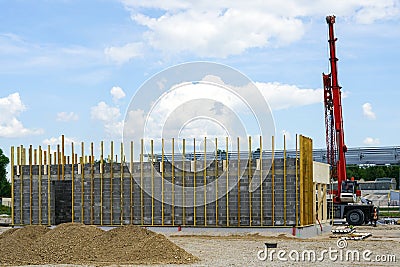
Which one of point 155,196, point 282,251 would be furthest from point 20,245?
point 155,196

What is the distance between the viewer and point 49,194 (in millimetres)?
27953

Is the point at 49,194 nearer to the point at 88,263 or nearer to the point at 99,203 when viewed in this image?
the point at 99,203

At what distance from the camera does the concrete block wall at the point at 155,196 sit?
24.5 meters

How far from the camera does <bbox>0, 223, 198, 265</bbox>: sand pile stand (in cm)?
1633

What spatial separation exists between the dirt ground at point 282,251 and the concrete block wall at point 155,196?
1.19 m

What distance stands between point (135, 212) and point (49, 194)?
4080 millimetres

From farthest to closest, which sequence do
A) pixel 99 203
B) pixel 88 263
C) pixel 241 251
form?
pixel 99 203 → pixel 241 251 → pixel 88 263

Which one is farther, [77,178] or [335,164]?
[335,164]

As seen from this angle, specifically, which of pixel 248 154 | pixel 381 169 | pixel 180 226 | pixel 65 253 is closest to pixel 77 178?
pixel 180 226

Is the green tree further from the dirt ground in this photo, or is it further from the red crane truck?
the dirt ground

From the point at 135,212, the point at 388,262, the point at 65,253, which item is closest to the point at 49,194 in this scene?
the point at 135,212

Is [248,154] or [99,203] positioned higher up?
[248,154]

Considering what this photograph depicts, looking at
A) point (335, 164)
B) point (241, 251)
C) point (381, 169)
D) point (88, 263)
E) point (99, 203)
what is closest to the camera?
point (88, 263)

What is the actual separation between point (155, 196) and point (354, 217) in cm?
1108
